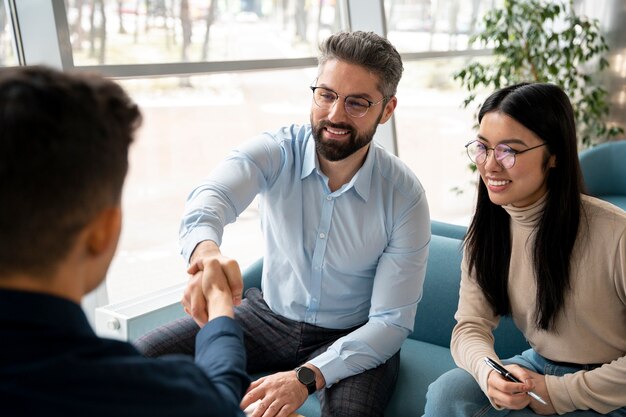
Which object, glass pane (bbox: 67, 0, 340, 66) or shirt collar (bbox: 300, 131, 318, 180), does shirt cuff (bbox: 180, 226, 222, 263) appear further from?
glass pane (bbox: 67, 0, 340, 66)

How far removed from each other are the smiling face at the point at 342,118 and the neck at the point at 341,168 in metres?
0.03

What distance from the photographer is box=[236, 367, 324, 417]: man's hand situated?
6.78 feet

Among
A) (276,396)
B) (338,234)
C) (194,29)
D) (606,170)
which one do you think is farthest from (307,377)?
(606,170)

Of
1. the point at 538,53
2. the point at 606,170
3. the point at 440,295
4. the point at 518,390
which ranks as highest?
the point at 538,53

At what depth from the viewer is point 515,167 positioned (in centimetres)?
212

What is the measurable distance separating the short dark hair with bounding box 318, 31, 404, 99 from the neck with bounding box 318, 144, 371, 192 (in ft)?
0.80

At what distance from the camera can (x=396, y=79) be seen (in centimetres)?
263

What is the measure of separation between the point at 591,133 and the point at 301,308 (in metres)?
4.33

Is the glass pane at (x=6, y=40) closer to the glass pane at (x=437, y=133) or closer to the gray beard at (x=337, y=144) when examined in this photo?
the gray beard at (x=337, y=144)

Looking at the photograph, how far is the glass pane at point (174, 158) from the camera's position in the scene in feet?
12.8

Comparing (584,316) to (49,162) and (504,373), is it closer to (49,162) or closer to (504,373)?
(504,373)

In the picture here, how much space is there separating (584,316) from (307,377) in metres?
0.82

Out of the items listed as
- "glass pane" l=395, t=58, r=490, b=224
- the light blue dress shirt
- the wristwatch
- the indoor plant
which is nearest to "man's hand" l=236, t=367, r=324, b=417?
the wristwatch

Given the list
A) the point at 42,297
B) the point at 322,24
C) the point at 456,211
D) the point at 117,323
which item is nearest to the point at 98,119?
the point at 42,297
